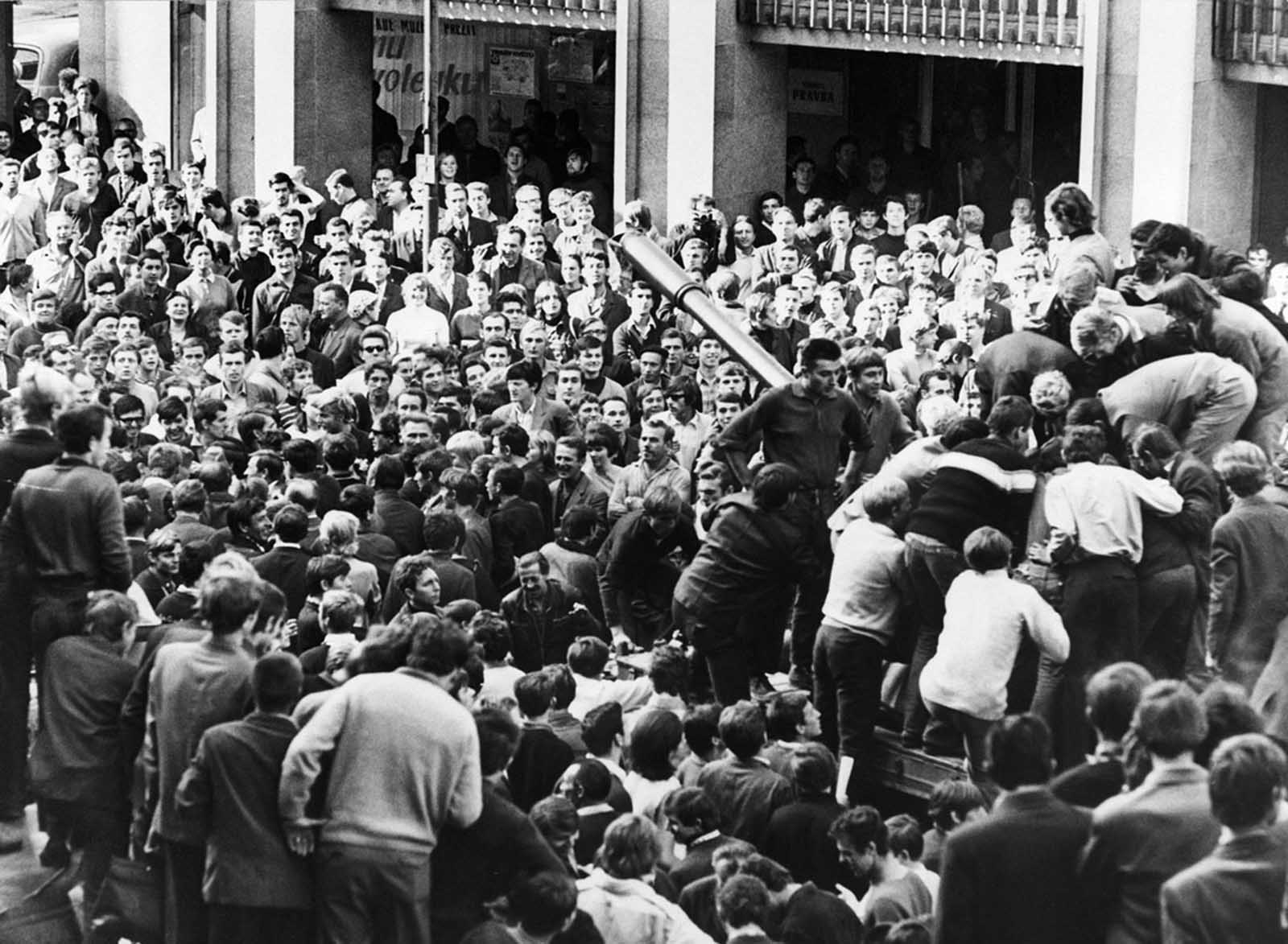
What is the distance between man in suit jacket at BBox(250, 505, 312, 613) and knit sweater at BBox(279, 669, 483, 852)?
308 centimetres

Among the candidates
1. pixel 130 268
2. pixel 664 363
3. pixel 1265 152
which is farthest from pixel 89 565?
pixel 1265 152

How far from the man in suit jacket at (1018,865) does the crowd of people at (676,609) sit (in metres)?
0.01

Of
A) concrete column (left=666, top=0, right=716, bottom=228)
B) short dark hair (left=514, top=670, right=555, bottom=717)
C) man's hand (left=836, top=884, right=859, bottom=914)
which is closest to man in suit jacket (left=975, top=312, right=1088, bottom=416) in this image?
short dark hair (left=514, top=670, right=555, bottom=717)

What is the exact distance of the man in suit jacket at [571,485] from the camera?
14258 mm

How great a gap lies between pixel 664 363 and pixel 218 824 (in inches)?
329

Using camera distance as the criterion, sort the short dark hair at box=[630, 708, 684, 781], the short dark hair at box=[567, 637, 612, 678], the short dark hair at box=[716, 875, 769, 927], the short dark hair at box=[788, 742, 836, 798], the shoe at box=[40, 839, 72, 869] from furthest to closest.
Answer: the short dark hair at box=[567, 637, 612, 678] < the shoe at box=[40, 839, 72, 869] < the short dark hair at box=[630, 708, 684, 781] < the short dark hair at box=[788, 742, 836, 798] < the short dark hair at box=[716, 875, 769, 927]

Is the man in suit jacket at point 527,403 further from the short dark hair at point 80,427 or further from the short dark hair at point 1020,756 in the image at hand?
the short dark hair at point 1020,756

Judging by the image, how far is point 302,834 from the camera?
890 centimetres

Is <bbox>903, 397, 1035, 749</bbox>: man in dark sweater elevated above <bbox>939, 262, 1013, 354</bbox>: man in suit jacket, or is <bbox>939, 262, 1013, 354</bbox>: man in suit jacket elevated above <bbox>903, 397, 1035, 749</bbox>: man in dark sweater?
<bbox>939, 262, 1013, 354</bbox>: man in suit jacket

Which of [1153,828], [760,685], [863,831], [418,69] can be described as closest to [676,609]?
[760,685]

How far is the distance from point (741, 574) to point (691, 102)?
38.7ft

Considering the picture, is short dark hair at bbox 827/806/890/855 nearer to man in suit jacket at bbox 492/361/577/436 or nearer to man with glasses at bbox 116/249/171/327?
man in suit jacket at bbox 492/361/577/436

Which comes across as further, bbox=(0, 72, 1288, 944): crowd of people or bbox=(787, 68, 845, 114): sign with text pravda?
bbox=(787, 68, 845, 114): sign with text pravda

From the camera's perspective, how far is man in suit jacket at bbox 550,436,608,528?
14258 millimetres
